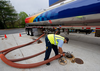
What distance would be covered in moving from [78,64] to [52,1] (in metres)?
20.3

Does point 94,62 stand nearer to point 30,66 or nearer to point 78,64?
point 78,64

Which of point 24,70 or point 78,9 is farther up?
point 78,9

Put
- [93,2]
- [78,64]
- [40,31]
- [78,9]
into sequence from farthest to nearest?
[40,31] < [78,9] < [93,2] < [78,64]

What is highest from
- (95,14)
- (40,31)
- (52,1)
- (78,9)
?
(52,1)

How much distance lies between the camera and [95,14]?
232 centimetres

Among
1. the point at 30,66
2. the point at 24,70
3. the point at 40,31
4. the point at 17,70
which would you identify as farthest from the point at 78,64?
the point at 40,31

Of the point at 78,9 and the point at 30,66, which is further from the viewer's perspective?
the point at 78,9

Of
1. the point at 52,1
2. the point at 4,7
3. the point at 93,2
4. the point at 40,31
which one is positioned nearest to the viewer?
the point at 93,2

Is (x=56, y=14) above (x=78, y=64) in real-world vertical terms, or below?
above

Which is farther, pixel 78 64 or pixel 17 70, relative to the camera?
pixel 78 64

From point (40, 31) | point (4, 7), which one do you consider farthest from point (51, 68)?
point (4, 7)

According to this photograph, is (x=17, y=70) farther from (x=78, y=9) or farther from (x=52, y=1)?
(x=52, y=1)

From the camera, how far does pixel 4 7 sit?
23.5 metres

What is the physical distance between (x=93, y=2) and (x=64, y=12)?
4.25ft
